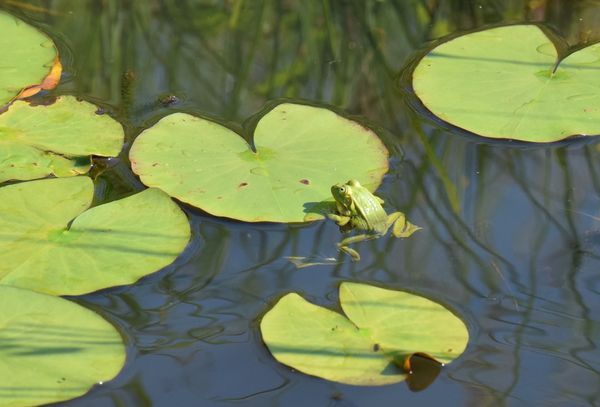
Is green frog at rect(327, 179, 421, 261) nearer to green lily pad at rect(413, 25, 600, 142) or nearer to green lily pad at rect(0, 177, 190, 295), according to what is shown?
green lily pad at rect(0, 177, 190, 295)

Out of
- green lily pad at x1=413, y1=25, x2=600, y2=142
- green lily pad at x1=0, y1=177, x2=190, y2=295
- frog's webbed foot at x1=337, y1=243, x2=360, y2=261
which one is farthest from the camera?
green lily pad at x1=413, y1=25, x2=600, y2=142

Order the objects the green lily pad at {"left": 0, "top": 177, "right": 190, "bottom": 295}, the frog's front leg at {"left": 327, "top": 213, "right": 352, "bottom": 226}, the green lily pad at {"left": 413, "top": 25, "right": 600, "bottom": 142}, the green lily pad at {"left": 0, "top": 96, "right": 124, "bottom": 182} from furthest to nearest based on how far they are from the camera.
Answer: the green lily pad at {"left": 413, "top": 25, "right": 600, "bottom": 142}, the green lily pad at {"left": 0, "top": 96, "right": 124, "bottom": 182}, the frog's front leg at {"left": 327, "top": 213, "right": 352, "bottom": 226}, the green lily pad at {"left": 0, "top": 177, "right": 190, "bottom": 295}

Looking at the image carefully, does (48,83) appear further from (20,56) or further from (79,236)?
(79,236)

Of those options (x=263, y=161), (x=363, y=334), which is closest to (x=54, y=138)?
(x=263, y=161)

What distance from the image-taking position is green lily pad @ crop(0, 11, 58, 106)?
3.36 metres

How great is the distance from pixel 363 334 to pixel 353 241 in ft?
1.49

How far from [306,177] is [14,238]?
2.90 feet

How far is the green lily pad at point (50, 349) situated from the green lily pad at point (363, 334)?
0.40 m

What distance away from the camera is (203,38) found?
3773 millimetres

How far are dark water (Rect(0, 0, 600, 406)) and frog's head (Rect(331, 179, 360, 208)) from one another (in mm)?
91

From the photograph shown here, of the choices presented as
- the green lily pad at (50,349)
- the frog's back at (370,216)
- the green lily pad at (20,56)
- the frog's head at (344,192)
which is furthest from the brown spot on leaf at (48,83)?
the frog's back at (370,216)

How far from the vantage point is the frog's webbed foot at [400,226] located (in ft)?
9.11

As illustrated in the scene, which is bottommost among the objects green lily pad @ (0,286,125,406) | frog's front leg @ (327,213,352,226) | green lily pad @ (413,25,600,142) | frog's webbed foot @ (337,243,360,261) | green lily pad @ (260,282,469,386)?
green lily pad @ (0,286,125,406)

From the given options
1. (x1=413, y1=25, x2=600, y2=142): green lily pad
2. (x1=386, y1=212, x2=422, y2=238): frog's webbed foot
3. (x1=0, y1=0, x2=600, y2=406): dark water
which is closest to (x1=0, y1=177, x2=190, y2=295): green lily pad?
(x1=0, y1=0, x2=600, y2=406): dark water
